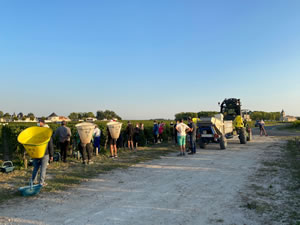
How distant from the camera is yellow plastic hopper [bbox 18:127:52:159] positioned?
16.9ft

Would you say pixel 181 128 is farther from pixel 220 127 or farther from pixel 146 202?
pixel 146 202

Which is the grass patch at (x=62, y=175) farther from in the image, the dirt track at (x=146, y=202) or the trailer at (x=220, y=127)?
the trailer at (x=220, y=127)

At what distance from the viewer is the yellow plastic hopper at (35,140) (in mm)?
5141

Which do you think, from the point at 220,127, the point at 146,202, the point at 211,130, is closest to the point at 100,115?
the point at 220,127

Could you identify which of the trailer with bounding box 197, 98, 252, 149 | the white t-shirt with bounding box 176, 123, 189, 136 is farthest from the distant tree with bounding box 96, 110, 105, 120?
the white t-shirt with bounding box 176, 123, 189, 136

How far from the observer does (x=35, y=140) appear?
18.3 feet

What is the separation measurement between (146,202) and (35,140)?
324cm

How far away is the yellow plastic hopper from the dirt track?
1.04 meters

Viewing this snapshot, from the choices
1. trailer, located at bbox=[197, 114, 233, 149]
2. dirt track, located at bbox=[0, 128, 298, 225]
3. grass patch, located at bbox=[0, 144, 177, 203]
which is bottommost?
dirt track, located at bbox=[0, 128, 298, 225]

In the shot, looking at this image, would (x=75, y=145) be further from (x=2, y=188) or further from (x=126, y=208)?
(x=126, y=208)

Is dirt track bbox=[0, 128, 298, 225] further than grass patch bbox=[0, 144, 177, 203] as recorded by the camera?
No

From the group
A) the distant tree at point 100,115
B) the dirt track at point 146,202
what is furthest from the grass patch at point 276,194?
the distant tree at point 100,115

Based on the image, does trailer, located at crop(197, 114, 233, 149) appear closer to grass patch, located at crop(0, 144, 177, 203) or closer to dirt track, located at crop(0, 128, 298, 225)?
grass patch, located at crop(0, 144, 177, 203)

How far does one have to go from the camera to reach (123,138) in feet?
45.7
